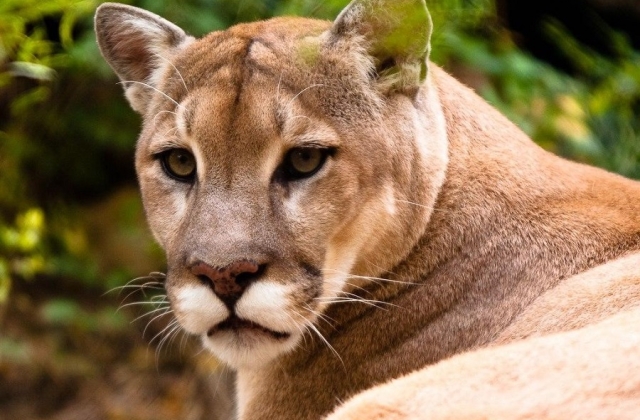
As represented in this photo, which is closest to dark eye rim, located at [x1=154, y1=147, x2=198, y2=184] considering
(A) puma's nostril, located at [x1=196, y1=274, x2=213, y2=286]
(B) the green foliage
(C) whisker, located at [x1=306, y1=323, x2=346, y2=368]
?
(A) puma's nostril, located at [x1=196, y1=274, x2=213, y2=286]

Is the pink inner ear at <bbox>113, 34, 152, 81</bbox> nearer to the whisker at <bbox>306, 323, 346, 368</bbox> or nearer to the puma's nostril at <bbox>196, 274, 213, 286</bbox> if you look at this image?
the puma's nostril at <bbox>196, 274, 213, 286</bbox>

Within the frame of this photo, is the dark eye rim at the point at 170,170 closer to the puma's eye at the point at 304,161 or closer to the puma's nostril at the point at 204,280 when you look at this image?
the puma's eye at the point at 304,161

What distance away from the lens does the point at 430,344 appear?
303 cm

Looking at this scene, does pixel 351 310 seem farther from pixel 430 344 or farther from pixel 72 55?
pixel 72 55

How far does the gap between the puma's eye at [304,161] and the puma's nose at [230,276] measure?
387 millimetres

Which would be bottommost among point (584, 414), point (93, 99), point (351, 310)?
point (93, 99)

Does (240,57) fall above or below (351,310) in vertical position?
above

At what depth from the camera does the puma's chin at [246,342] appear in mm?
2924

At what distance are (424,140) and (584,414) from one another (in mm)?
1382

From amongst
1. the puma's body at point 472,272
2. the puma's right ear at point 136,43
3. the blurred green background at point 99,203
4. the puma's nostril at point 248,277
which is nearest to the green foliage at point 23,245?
the blurred green background at point 99,203

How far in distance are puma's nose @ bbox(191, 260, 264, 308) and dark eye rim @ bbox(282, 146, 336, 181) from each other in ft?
1.22

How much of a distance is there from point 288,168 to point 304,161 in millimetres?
61

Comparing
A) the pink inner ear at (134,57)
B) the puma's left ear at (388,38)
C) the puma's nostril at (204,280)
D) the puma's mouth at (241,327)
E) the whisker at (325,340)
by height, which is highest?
the puma's left ear at (388,38)

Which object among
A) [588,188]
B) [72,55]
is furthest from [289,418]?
[72,55]
